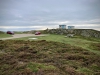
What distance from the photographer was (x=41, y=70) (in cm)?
830

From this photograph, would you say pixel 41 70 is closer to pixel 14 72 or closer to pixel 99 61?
pixel 14 72

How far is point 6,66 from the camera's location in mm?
9617

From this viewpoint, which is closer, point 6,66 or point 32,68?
point 32,68

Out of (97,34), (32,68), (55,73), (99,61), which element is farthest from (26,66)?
(97,34)

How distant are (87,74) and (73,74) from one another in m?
1.02

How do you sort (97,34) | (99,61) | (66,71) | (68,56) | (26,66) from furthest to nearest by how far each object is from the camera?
(97,34), (68,56), (99,61), (26,66), (66,71)

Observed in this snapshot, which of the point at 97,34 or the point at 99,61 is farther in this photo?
the point at 97,34

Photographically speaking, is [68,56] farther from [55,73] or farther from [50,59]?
[55,73]

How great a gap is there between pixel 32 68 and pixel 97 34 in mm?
38755

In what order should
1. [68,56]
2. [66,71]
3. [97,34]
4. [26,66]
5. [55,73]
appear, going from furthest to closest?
1. [97,34]
2. [68,56]
3. [26,66]
4. [66,71]
5. [55,73]

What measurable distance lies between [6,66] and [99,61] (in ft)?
26.1

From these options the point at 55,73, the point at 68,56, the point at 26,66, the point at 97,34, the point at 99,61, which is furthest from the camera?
the point at 97,34

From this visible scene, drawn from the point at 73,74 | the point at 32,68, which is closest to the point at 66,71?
the point at 73,74

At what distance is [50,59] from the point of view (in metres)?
11.0
